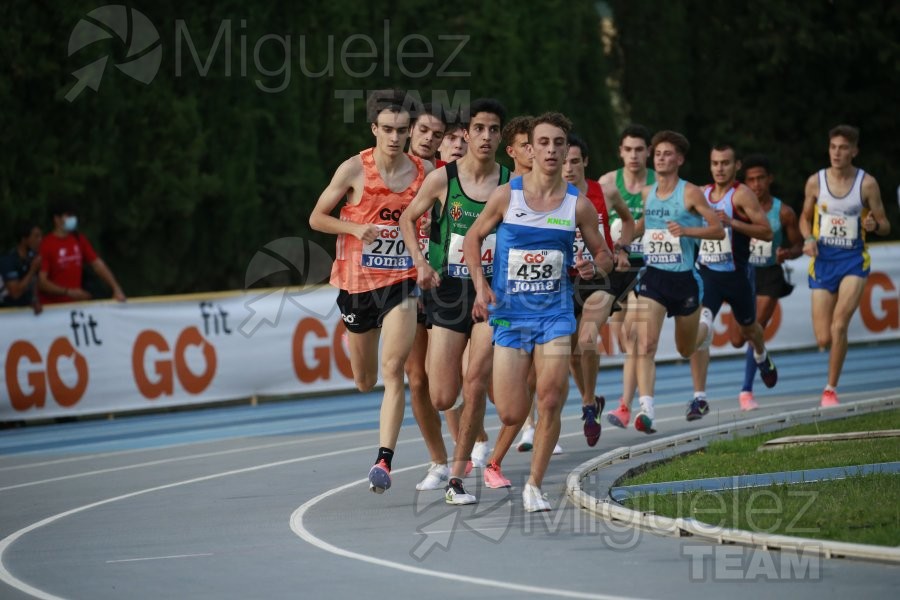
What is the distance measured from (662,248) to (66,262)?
6.37m

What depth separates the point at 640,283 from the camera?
13.8 m

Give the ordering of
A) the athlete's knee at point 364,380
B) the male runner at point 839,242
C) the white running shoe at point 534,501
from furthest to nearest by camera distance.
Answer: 1. the male runner at point 839,242
2. the athlete's knee at point 364,380
3. the white running shoe at point 534,501

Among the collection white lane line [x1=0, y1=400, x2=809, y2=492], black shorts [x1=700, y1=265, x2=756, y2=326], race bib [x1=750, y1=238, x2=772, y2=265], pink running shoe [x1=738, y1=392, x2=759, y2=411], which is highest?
race bib [x1=750, y1=238, x2=772, y2=265]

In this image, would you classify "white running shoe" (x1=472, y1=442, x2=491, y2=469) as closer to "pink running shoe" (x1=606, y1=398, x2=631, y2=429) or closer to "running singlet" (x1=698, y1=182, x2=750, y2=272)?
"pink running shoe" (x1=606, y1=398, x2=631, y2=429)

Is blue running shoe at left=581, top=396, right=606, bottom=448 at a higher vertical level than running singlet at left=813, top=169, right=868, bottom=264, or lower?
lower

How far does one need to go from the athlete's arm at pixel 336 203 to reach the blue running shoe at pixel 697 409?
4756 millimetres

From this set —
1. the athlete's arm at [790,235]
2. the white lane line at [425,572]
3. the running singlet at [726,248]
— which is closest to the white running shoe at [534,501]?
the white lane line at [425,572]

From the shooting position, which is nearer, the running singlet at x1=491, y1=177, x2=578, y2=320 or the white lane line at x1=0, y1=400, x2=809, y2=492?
the running singlet at x1=491, y1=177, x2=578, y2=320

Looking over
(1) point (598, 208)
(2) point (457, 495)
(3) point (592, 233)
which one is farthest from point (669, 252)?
(2) point (457, 495)

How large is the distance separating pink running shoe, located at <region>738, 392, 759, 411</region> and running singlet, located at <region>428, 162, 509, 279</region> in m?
5.75

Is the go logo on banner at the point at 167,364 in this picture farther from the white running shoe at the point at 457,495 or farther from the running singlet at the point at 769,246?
the white running shoe at the point at 457,495

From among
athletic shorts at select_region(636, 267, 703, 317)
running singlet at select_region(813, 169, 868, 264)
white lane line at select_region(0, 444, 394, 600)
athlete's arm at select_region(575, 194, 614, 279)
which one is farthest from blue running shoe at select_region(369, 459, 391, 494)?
running singlet at select_region(813, 169, 868, 264)

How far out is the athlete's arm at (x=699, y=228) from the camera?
43.8 ft

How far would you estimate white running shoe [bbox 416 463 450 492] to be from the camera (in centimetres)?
1062
